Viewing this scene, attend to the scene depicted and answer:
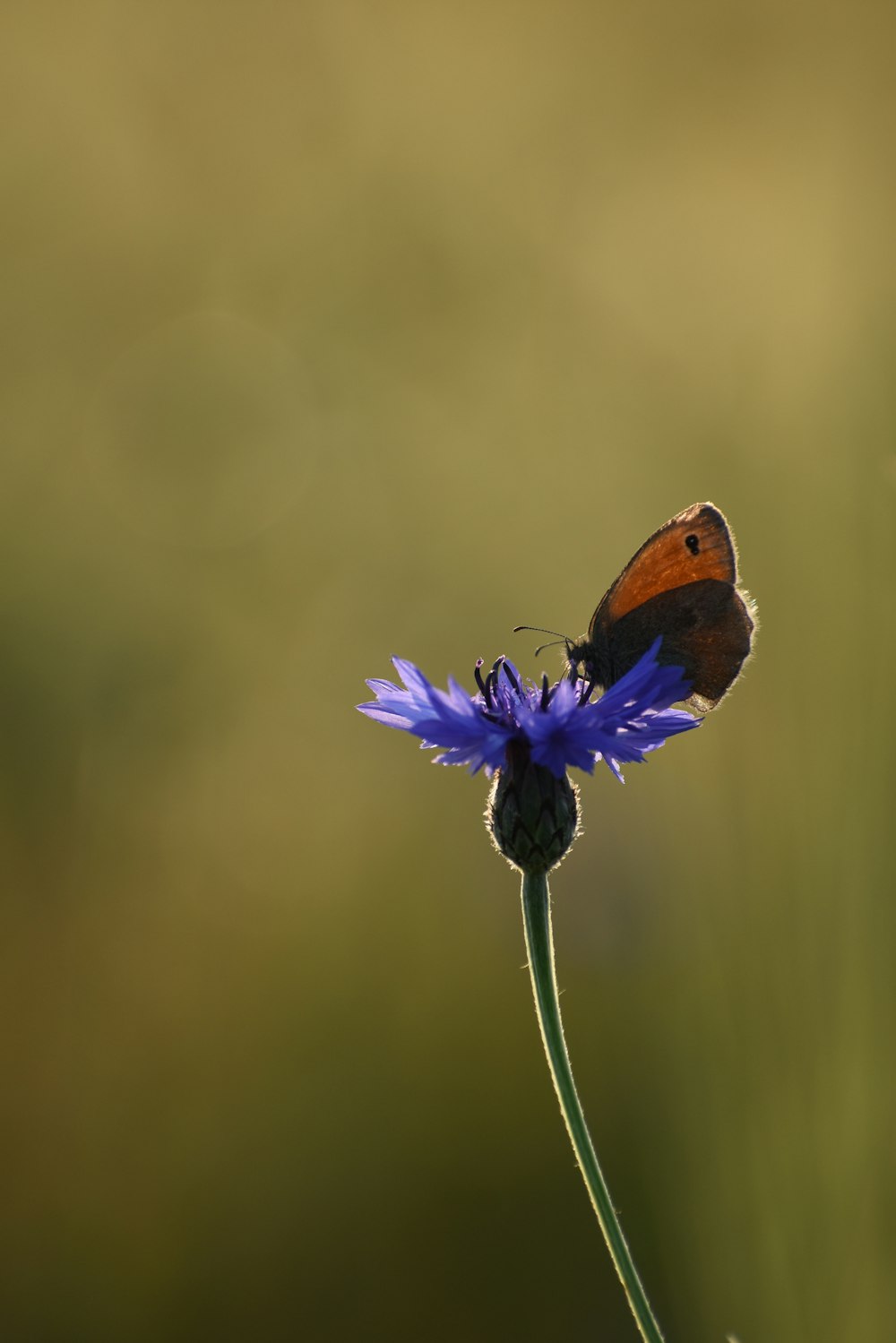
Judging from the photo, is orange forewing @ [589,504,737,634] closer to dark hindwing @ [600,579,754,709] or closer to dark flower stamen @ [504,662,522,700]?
dark hindwing @ [600,579,754,709]

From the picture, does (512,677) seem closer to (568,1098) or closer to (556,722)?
(556,722)

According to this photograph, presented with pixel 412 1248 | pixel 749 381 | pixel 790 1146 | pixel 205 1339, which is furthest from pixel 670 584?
pixel 205 1339

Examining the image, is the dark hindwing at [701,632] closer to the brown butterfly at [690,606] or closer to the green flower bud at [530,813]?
the brown butterfly at [690,606]

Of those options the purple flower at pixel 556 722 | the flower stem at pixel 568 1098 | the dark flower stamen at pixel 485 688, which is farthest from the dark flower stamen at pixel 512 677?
the flower stem at pixel 568 1098

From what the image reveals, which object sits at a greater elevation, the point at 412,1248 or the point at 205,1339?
the point at 412,1248

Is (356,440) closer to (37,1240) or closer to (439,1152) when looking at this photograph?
(439,1152)

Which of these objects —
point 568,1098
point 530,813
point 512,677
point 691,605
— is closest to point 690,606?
point 691,605
